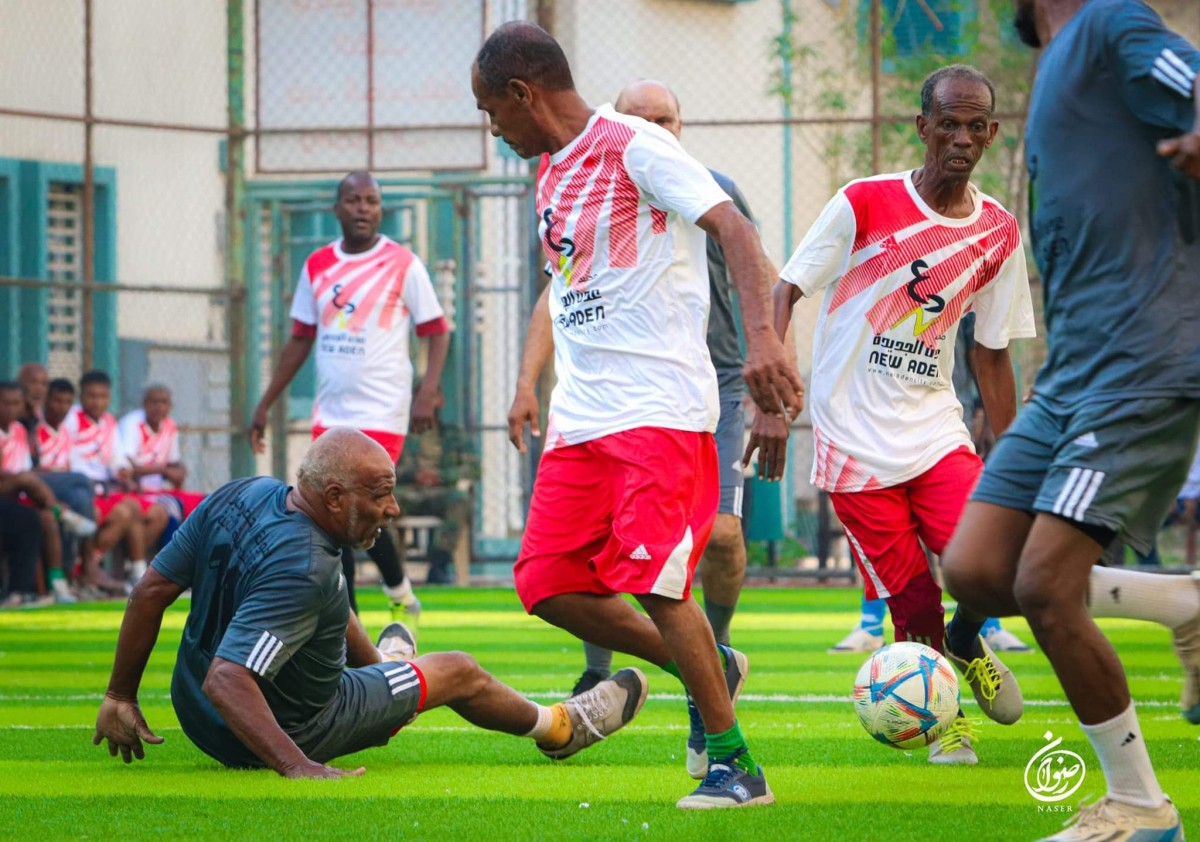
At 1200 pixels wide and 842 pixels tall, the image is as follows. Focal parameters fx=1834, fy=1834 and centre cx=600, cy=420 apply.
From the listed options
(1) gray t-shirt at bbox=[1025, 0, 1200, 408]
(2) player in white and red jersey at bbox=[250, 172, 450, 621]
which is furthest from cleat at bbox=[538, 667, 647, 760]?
(2) player in white and red jersey at bbox=[250, 172, 450, 621]

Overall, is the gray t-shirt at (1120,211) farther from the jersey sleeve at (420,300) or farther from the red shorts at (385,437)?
the jersey sleeve at (420,300)

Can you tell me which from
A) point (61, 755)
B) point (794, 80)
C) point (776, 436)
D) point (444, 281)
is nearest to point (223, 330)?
point (444, 281)

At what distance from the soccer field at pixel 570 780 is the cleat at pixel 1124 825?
15.0 inches

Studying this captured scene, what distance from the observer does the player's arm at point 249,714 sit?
18.0 ft

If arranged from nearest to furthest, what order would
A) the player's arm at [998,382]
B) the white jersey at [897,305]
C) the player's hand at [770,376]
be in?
the player's hand at [770,376] < the white jersey at [897,305] < the player's arm at [998,382]

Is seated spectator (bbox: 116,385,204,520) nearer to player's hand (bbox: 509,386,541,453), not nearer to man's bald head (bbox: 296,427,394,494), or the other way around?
player's hand (bbox: 509,386,541,453)

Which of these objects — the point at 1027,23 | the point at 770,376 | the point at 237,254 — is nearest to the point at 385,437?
the point at 770,376

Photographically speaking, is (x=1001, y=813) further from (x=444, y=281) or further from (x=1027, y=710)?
(x=444, y=281)

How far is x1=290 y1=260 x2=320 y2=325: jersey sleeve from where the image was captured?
11133mm

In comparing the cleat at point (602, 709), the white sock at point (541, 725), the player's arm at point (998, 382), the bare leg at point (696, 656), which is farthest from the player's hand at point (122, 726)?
the player's arm at point (998, 382)

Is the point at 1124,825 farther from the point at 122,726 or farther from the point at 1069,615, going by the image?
the point at 122,726

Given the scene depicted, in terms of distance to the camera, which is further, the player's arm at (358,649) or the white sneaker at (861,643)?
the white sneaker at (861,643)

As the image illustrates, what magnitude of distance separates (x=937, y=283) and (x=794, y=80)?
594 inches

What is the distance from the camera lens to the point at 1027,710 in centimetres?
775
